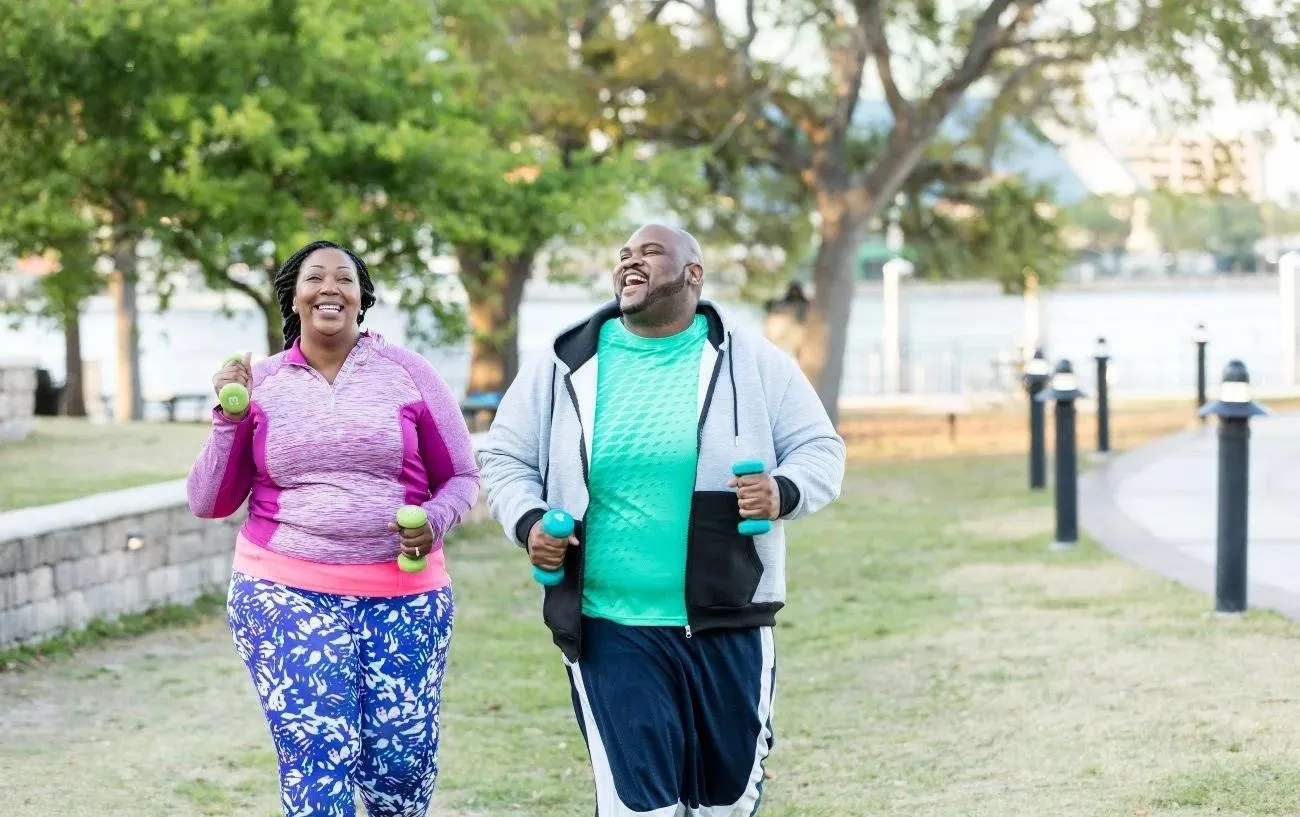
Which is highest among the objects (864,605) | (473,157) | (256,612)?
(473,157)

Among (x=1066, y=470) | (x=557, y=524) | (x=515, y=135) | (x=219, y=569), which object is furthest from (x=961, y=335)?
(x=557, y=524)

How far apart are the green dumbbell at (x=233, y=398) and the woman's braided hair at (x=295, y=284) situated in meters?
0.32

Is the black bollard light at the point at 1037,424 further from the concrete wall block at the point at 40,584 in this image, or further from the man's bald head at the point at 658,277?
the man's bald head at the point at 658,277

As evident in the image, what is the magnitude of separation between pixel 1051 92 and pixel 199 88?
1573 cm

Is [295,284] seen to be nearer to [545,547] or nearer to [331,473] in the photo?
[331,473]

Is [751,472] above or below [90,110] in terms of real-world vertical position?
below

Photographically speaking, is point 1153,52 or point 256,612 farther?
point 1153,52

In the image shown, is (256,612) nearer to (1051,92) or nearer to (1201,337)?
(1201,337)

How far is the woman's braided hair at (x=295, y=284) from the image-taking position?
15.9 feet

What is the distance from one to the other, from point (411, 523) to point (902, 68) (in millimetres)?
24350

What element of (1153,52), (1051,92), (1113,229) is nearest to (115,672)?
(1153,52)

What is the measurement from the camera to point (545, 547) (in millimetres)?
4172

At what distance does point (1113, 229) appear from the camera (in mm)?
131250

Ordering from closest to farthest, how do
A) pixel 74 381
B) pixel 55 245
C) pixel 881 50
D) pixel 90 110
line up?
pixel 90 110 → pixel 55 245 → pixel 881 50 → pixel 74 381
